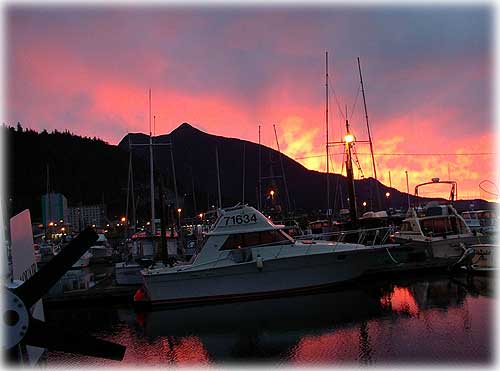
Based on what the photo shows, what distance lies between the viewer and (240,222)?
1928 centimetres

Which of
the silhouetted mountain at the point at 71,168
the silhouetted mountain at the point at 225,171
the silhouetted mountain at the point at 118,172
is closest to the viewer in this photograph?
the silhouetted mountain at the point at 118,172

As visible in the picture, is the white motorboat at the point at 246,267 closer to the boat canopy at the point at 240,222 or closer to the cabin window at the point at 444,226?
the boat canopy at the point at 240,222

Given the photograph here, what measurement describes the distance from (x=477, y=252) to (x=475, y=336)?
8.62 metres

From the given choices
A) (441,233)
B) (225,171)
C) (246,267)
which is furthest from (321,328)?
(225,171)

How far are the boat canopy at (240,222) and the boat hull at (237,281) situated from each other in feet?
4.41

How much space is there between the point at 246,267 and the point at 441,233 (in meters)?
10.9

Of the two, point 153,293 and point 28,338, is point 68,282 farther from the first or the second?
point 28,338

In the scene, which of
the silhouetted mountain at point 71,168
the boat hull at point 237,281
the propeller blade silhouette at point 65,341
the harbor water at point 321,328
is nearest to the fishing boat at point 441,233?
the harbor water at point 321,328

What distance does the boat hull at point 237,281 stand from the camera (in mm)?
18609

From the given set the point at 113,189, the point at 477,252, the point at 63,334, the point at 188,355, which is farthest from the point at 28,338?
the point at 113,189

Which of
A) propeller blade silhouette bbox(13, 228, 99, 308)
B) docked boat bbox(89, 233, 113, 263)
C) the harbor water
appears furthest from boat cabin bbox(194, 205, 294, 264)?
docked boat bbox(89, 233, 113, 263)

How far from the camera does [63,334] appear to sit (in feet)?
16.1

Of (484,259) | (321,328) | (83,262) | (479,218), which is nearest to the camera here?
(321,328)

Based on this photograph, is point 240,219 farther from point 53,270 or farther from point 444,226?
point 53,270
